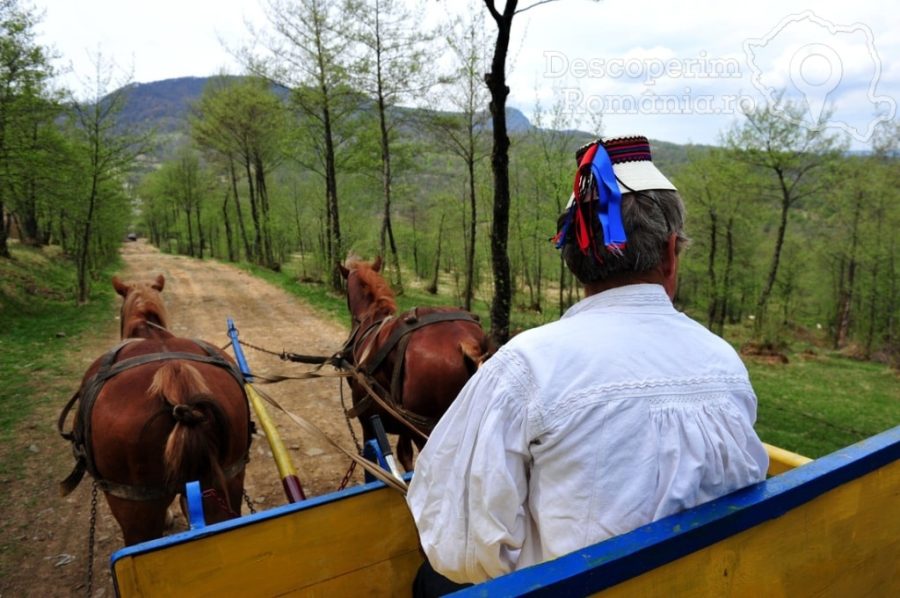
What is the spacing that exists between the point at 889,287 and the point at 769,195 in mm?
10211

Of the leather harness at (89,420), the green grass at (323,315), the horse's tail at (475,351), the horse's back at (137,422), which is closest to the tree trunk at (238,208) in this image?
the green grass at (323,315)

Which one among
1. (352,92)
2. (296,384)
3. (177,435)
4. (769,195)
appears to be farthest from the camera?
(769,195)

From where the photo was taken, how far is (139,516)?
9.96 feet

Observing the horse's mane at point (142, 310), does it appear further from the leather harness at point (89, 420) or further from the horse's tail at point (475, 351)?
the horse's tail at point (475, 351)

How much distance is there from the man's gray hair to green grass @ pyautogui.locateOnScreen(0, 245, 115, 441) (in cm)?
770

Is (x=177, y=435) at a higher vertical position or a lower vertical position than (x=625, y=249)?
lower

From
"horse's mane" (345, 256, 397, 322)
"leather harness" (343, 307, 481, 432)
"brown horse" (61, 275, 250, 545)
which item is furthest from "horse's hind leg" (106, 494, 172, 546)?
"horse's mane" (345, 256, 397, 322)

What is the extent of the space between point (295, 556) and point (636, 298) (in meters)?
1.79

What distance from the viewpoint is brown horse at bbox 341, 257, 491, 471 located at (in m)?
3.95

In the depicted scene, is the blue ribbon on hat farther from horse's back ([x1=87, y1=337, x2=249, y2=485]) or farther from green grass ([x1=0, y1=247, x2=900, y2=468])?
green grass ([x1=0, y1=247, x2=900, y2=468])

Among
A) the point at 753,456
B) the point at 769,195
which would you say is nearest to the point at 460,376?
the point at 753,456

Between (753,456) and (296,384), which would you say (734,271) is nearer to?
(296,384)

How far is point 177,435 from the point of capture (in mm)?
2754

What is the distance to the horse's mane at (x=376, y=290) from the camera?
5215 millimetres
